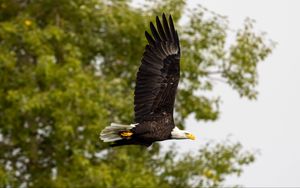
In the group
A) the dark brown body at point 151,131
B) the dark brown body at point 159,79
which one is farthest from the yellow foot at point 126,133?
the dark brown body at point 159,79

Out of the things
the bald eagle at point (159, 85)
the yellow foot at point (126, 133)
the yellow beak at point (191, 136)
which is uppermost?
the bald eagle at point (159, 85)

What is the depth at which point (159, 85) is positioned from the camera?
15297 millimetres

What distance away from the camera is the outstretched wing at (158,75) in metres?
15.2

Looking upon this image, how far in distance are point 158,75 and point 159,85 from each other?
12 centimetres

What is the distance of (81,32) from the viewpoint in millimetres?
21469

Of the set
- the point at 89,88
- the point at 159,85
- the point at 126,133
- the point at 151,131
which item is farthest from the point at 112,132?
the point at 89,88

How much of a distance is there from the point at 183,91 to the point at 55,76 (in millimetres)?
Answer: 2570

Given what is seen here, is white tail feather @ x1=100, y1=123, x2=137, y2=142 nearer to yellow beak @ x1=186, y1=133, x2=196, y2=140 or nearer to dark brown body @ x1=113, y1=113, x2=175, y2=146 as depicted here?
dark brown body @ x1=113, y1=113, x2=175, y2=146

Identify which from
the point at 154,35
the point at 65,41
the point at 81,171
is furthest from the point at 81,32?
the point at 154,35

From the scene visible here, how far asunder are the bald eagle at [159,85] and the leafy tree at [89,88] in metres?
4.62

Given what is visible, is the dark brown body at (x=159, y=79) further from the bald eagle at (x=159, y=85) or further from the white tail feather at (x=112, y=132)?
the white tail feather at (x=112, y=132)

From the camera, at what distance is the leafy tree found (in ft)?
65.8

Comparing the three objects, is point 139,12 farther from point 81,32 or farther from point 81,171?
point 81,171

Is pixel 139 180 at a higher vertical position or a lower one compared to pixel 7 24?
lower
